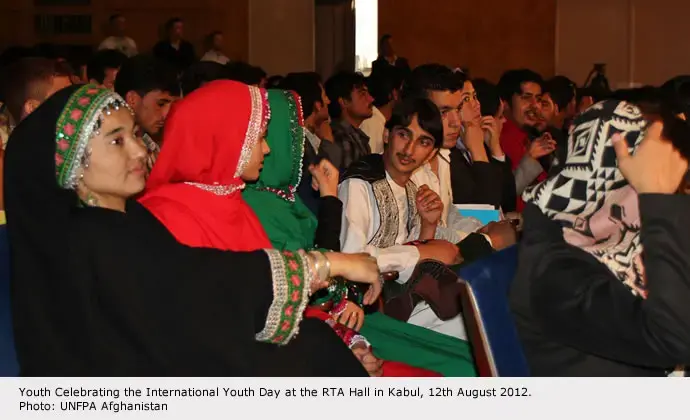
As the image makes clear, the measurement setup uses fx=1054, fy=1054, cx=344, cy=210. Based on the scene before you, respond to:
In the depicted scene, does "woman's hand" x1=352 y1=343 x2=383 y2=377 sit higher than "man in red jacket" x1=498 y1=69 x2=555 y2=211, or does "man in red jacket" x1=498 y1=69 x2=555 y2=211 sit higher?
"man in red jacket" x1=498 y1=69 x2=555 y2=211

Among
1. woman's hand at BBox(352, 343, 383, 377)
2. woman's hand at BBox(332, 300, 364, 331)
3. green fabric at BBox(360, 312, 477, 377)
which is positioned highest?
woman's hand at BBox(332, 300, 364, 331)

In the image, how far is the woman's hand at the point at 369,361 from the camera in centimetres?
277

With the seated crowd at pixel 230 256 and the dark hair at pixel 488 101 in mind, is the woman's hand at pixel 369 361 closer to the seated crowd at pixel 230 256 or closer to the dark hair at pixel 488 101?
the seated crowd at pixel 230 256

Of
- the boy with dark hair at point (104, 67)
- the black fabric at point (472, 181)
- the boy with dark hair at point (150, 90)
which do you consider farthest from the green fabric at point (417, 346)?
the boy with dark hair at point (104, 67)

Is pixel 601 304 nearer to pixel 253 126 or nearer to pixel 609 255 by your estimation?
pixel 609 255

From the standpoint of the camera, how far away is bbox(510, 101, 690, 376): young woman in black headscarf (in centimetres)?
190

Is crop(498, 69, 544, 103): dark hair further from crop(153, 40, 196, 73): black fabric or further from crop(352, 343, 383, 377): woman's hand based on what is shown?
crop(153, 40, 196, 73): black fabric

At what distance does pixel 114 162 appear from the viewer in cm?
211

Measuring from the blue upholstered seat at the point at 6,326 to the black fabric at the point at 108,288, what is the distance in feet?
0.64

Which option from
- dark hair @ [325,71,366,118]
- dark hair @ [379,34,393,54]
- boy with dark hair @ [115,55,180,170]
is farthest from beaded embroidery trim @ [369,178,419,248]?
dark hair @ [379,34,393,54]

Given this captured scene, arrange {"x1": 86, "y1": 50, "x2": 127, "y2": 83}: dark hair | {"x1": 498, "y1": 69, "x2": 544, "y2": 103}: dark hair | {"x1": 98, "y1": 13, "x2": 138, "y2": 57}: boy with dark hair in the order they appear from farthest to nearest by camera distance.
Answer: {"x1": 98, "y1": 13, "x2": 138, "y2": 57}: boy with dark hair < {"x1": 498, "y1": 69, "x2": 544, "y2": 103}: dark hair < {"x1": 86, "y1": 50, "x2": 127, "y2": 83}: dark hair

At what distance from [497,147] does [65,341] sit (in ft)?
10.9

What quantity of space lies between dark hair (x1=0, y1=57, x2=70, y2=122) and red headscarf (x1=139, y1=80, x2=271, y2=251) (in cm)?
152
